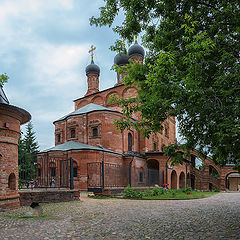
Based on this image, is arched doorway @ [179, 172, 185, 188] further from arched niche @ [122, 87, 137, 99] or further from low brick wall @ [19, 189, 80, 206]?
low brick wall @ [19, 189, 80, 206]

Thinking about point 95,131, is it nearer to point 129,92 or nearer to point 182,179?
point 129,92

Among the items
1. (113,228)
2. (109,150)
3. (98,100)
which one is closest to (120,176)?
(109,150)

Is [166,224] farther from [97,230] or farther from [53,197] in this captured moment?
[53,197]

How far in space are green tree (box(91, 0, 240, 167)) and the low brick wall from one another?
472 cm

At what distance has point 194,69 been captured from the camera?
227 inches

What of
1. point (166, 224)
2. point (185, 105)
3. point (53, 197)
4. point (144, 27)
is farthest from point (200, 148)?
point (53, 197)

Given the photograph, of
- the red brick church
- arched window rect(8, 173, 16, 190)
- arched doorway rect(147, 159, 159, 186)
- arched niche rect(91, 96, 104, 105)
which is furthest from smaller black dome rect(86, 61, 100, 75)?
arched window rect(8, 173, 16, 190)

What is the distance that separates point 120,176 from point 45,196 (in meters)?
9.57

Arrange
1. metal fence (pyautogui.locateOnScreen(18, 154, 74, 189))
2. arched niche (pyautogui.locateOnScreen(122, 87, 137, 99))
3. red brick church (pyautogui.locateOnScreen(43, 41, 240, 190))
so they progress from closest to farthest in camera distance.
Answer: 1. metal fence (pyautogui.locateOnScreen(18, 154, 74, 189))
2. red brick church (pyautogui.locateOnScreen(43, 41, 240, 190))
3. arched niche (pyautogui.locateOnScreen(122, 87, 137, 99))

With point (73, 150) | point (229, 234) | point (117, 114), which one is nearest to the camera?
point (229, 234)

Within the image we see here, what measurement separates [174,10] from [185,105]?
3144 mm

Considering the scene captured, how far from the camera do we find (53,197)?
421 inches

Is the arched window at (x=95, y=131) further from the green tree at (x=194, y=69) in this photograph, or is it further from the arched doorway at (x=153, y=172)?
the green tree at (x=194, y=69)

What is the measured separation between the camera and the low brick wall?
9.61 metres
